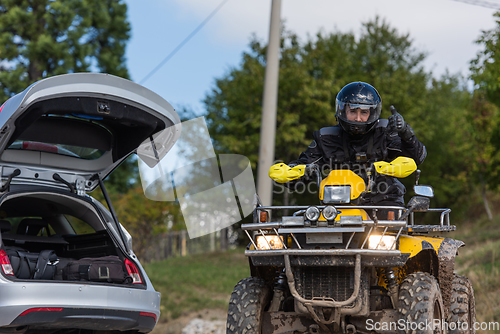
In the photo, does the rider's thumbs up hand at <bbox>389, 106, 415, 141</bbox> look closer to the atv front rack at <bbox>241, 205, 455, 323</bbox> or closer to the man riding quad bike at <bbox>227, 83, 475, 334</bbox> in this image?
the man riding quad bike at <bbox>227, 83, 475, 334</bbox>

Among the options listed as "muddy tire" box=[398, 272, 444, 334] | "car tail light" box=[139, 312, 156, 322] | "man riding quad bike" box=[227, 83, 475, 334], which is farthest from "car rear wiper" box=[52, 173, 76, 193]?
"muddy tire" box=[398, 272, 444, 334]

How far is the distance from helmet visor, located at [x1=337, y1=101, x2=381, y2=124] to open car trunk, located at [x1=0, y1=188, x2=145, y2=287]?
98.4 inches

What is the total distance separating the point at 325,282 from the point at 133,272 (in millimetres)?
2097

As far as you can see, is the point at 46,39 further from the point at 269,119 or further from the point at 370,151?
the point at 370,151

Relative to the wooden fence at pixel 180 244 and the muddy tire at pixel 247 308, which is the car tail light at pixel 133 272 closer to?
the muddy tire at pixel 247 308

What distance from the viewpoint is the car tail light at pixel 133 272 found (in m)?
5.25

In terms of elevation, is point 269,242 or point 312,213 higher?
point 312,213

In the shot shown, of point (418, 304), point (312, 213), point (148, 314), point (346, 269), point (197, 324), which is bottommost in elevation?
point (197, 324)

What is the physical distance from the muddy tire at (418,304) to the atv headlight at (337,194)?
0.77 m

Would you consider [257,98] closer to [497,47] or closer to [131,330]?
[497,47]

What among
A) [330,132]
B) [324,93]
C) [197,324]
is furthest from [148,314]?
[324,93]

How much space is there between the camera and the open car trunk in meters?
5.10

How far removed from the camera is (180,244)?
87.5 feet

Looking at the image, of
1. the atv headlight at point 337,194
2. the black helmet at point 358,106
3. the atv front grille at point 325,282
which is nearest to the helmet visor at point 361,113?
the black helmet at point 358,106
